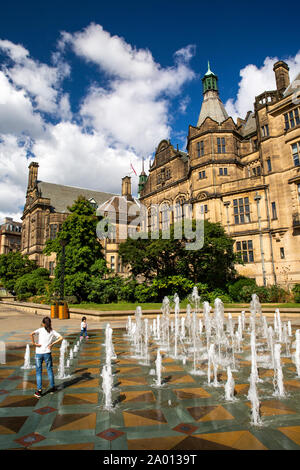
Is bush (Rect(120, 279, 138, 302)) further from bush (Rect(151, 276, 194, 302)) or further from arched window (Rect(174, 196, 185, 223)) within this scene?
arched window (Rect(174, 196, 185, 223))

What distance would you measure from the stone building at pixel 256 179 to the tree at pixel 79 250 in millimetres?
13666

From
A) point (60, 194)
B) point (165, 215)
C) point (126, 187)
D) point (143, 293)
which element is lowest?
point (143, 293)

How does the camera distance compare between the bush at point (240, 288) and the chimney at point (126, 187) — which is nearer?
the bush at point (240, 288)

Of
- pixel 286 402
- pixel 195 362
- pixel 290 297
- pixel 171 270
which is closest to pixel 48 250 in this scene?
pixel 171 270

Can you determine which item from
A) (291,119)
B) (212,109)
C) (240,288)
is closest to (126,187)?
(212,109)

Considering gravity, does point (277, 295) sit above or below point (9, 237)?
below

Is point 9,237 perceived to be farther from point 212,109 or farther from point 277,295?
point 277,295

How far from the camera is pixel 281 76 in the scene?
34906 millimetres

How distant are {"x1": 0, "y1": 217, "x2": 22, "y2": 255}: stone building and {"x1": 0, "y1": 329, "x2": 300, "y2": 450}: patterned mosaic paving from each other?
108194mm

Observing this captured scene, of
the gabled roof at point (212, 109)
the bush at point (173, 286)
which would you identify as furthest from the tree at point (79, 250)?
the gabled roof at point (212, 109)

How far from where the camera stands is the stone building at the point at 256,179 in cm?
2966

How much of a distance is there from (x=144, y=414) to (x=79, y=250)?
97.6 feet

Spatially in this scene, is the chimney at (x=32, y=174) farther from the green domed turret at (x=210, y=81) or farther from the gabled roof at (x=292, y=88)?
the gabled roof at (x=292, y=88)

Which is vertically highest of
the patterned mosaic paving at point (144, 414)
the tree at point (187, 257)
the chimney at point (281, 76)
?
the chimney at point (281, 76)
